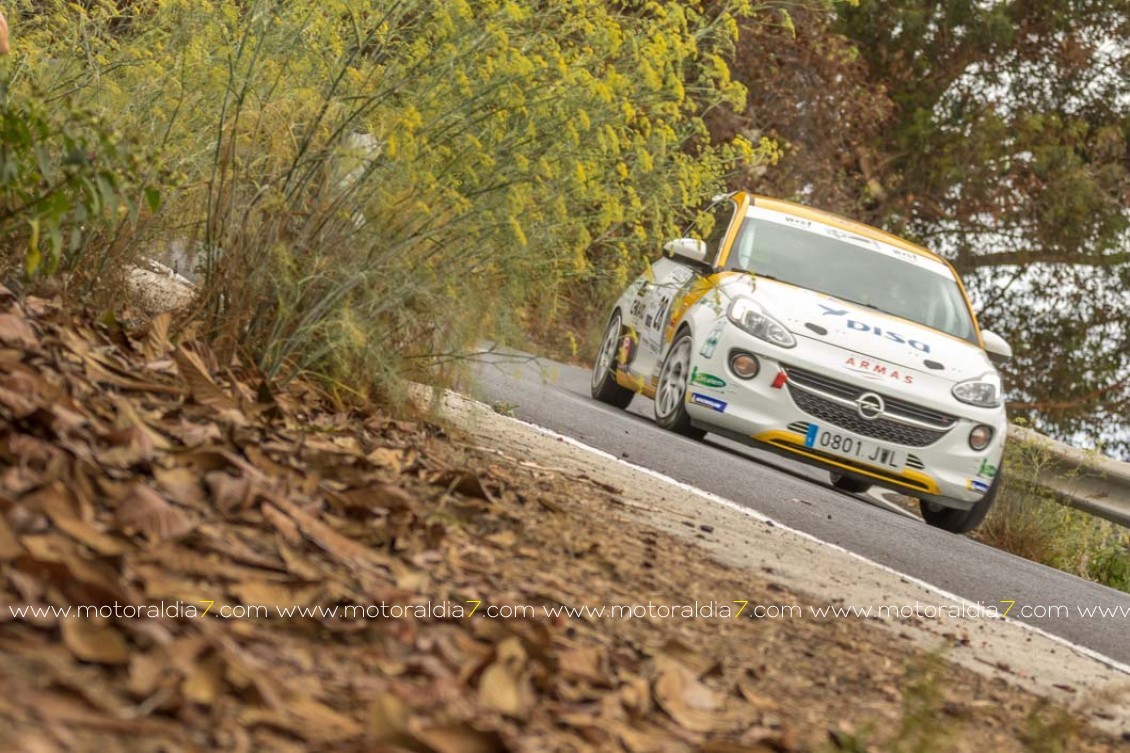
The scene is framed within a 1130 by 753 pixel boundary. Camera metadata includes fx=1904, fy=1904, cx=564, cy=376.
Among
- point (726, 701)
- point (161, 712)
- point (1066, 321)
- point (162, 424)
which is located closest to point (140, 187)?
point (162, 424)

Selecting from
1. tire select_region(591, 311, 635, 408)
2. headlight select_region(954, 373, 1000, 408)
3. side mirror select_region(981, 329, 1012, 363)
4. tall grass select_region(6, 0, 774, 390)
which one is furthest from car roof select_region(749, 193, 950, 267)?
tall grass select_region(6, 0, 774, 390)

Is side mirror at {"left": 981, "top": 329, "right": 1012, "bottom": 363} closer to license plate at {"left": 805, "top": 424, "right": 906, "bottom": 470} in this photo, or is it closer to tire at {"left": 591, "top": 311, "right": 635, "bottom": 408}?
license plate at {"left": 805, "top": 424, "right": 906, "bottom": 470}

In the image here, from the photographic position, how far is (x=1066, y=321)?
28125mm

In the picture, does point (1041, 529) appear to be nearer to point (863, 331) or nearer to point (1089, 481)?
point (1089, 481)

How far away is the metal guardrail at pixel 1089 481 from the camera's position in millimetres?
12805

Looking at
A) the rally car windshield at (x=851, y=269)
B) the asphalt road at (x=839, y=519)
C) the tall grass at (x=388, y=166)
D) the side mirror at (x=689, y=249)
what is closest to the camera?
the tall grass at (x=388, y=166)

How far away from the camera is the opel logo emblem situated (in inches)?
424

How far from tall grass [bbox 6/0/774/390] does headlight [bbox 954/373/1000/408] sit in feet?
13.7

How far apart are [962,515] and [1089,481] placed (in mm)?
2179

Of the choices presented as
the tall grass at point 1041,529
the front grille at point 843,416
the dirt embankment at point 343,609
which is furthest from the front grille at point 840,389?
the dirt embankment at point 343,609

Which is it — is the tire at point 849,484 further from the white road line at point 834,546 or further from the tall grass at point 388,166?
the tall grass at point 388,166

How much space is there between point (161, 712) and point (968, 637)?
3571mm

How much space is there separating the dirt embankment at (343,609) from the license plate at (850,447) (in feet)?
15.2

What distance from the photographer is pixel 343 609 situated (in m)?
3.87
